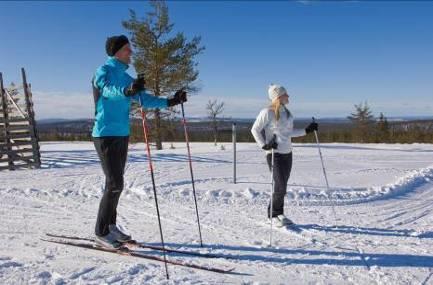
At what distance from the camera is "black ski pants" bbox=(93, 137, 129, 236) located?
4.58 m

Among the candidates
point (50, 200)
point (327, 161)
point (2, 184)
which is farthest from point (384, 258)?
point (327, 161)

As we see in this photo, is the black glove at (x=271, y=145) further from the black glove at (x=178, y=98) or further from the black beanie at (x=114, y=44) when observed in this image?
the black beanie at (x=114, y=44)

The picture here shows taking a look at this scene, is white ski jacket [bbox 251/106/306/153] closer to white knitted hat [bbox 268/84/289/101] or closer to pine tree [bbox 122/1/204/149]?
white knitted hat [bbox 268/84/289/101]

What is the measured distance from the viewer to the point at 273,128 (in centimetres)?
579

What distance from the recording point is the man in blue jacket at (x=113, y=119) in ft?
14.8

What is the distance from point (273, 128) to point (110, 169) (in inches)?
93.1

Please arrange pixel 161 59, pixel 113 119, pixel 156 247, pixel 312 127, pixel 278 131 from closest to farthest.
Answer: pixel 113 119
pixel 156 247
pixel 278 131
pixel 312 127
pixel 161 59

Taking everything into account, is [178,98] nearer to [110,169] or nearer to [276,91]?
[110,169]

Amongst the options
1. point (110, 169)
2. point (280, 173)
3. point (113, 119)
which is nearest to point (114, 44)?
point (113, 119)

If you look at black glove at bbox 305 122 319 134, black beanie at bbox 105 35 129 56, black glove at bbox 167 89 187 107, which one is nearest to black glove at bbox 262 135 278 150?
black glove at bbox 305 122 319 134

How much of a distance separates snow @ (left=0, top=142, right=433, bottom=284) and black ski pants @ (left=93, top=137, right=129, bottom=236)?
15.7 inches

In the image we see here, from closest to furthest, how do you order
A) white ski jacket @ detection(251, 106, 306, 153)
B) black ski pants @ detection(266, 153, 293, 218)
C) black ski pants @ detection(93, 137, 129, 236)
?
black ski pants @ detection(93, 137, 129, 236) < white ski jacket @ detection(251, 106, 306, 153) < black ski pants @ detection(266, 153, 293, 218)

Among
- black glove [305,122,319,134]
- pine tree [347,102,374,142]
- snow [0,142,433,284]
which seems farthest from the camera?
pine tree [347,102,374,142]

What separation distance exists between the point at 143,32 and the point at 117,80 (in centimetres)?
2021
